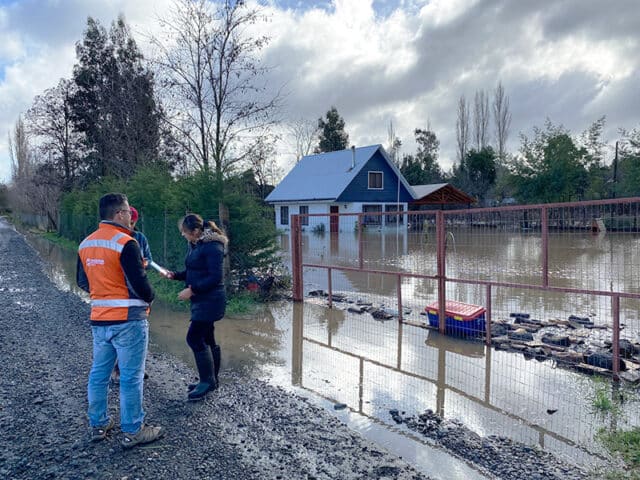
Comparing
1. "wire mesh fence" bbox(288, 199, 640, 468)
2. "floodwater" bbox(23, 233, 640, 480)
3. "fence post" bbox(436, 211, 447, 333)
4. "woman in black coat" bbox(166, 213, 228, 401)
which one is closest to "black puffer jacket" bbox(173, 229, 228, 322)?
"woman in black coat" bbox(166, 213, 228, 401)

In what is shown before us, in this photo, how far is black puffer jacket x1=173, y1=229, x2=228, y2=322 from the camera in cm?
428

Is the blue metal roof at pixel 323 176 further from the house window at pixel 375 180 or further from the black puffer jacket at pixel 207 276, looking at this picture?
the black puffer jacket at pixel 207 276

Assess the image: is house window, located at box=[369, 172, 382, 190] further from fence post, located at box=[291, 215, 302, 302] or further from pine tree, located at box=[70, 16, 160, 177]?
fence post, located at box=[291, 215, 302, 302]

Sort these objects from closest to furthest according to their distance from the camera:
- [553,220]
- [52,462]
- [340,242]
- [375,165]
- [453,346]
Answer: [52,462] < [553,220] < [453,346] < [340,242] < [375,165]

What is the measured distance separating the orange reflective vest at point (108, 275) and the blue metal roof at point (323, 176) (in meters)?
29.3

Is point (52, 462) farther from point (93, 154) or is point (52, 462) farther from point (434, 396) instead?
point (93, 154)

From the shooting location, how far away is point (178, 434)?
3.71 meters

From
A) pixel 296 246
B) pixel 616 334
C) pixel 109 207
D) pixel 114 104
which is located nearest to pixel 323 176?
pixel 114 104

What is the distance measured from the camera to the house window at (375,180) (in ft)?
114

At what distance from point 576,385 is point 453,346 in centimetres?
177

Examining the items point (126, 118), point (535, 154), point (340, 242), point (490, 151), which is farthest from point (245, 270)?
point (490, 151)

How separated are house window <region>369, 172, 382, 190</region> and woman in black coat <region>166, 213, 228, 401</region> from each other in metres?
30.8

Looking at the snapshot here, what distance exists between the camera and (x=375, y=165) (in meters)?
34.8

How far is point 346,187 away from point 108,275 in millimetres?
30075
